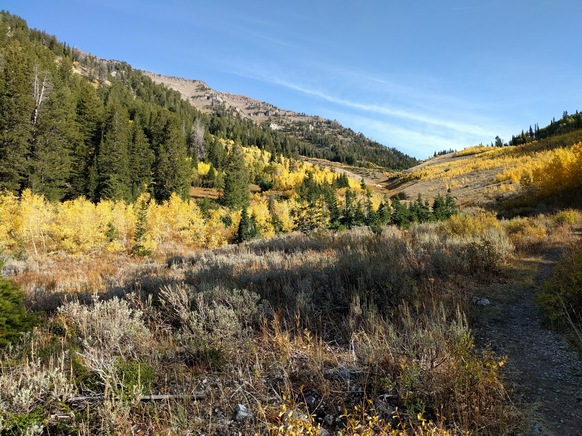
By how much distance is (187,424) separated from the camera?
245cm

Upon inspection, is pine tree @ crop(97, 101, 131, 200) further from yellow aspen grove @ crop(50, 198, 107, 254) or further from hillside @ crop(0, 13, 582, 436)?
hillside @ crop(0, 13, 582, 436)

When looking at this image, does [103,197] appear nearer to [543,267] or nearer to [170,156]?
[170,156]

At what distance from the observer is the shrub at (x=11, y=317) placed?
3.79 meters

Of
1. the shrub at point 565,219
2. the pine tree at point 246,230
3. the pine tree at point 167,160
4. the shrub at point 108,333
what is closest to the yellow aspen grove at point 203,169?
the pine tree at point 167,160

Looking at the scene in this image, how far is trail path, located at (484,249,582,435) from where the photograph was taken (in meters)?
2.61

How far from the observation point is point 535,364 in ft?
11.4

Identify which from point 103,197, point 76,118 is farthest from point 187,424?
point 76,118

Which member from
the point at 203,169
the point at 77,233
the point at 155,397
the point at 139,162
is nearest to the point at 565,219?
the point at 155,397

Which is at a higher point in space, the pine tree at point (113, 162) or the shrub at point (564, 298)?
the pine tree at point (113, 162)

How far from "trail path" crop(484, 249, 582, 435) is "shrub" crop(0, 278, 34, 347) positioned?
562 cm

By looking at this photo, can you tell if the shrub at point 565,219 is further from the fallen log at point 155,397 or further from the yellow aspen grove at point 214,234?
the yellow aspen grove at point 214,234

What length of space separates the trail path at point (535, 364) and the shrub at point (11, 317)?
562 cm

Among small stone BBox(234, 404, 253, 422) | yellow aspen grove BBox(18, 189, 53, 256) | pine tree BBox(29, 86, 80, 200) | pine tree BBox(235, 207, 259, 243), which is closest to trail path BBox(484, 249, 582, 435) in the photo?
small stone BBox(234, 404, 253, 422)

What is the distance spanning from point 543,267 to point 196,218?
96.2ft
